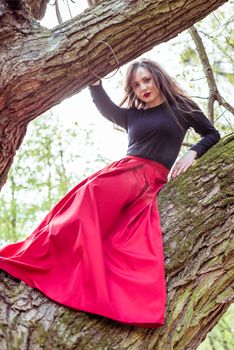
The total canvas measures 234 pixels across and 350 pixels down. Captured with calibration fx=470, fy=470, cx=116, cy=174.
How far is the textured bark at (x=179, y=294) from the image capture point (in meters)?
1.77

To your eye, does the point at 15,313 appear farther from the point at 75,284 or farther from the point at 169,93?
the point at 169,93

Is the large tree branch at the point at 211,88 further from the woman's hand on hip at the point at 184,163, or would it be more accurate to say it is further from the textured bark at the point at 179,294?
the textured bark at the point at 179,294

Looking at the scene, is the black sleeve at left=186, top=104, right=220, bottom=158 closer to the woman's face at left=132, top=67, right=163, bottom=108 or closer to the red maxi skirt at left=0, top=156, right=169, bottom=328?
the woman's face at left=132, top=67, right=163, bottom=108

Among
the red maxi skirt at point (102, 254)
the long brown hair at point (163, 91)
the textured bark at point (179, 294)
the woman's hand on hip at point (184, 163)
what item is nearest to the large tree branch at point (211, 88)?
the long brown hair at point (163, 91)

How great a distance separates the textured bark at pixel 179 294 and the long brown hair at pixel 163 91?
50 cm

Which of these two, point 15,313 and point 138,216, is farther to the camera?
point 138,216

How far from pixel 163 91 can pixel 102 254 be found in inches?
45.5

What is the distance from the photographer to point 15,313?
1.81 metres

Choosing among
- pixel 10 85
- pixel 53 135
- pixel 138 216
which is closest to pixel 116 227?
pixel 138 216

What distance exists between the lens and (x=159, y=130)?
2.58 meters

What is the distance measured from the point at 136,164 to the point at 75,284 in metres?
0.81

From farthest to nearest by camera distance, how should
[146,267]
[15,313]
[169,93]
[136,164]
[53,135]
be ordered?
1. [53,135]
2. [169,93]
3. [136,164]
4. [146,267]
5. [15,313]

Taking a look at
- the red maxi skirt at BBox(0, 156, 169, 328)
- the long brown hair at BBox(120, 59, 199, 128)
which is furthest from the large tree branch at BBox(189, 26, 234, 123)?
the red maxi skirt at BBox(0, 156, 169, 328)

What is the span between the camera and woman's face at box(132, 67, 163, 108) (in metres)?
2.71
